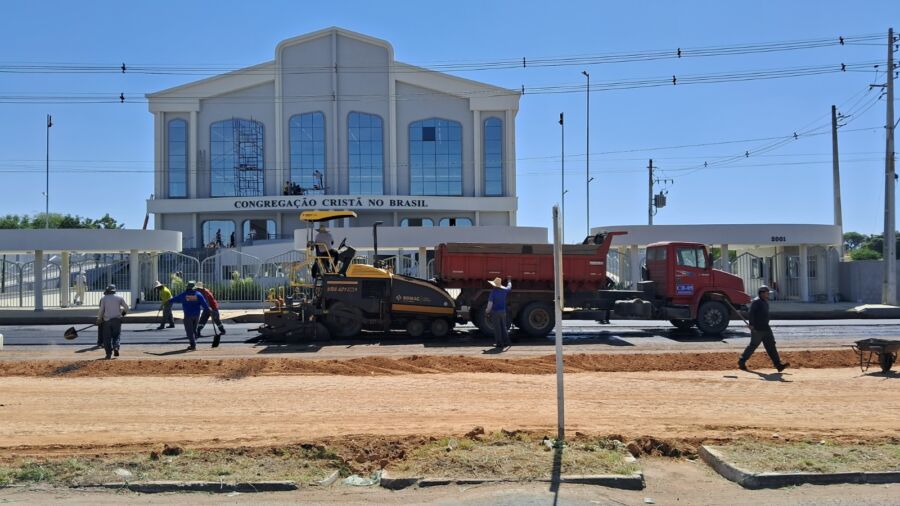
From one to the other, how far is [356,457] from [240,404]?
3.66 meters

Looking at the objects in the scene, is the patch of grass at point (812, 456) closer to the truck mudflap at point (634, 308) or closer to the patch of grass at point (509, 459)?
the patch of grass at point (509, 459)

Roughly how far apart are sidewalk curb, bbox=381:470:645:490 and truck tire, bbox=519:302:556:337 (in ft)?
43.6

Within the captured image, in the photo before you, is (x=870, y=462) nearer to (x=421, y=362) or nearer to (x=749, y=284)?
(x=421, y=362)

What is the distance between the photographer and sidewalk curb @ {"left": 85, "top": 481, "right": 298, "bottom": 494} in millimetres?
6828

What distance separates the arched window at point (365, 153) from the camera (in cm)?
5600

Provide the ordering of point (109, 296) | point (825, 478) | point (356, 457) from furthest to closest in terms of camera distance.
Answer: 1. point (109, 296)
2. point (356, 457)
3. point (825, 478)

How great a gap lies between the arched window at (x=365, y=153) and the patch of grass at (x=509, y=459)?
160 ft

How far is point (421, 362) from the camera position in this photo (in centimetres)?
1488

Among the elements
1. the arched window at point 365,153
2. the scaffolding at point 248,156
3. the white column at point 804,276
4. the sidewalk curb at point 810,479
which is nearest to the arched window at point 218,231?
the scaffolding at point 248,156

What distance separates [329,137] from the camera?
5562 centimetres

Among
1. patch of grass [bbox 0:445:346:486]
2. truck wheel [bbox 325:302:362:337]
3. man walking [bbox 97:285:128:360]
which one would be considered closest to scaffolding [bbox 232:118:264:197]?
truck wheel [bbox 325:302:362:337]

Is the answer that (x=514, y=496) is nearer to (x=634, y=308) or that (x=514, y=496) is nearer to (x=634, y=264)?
(x=634, y=308)

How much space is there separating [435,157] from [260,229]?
543 inches

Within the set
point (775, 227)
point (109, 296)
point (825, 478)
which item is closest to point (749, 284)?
point (775, 227)
